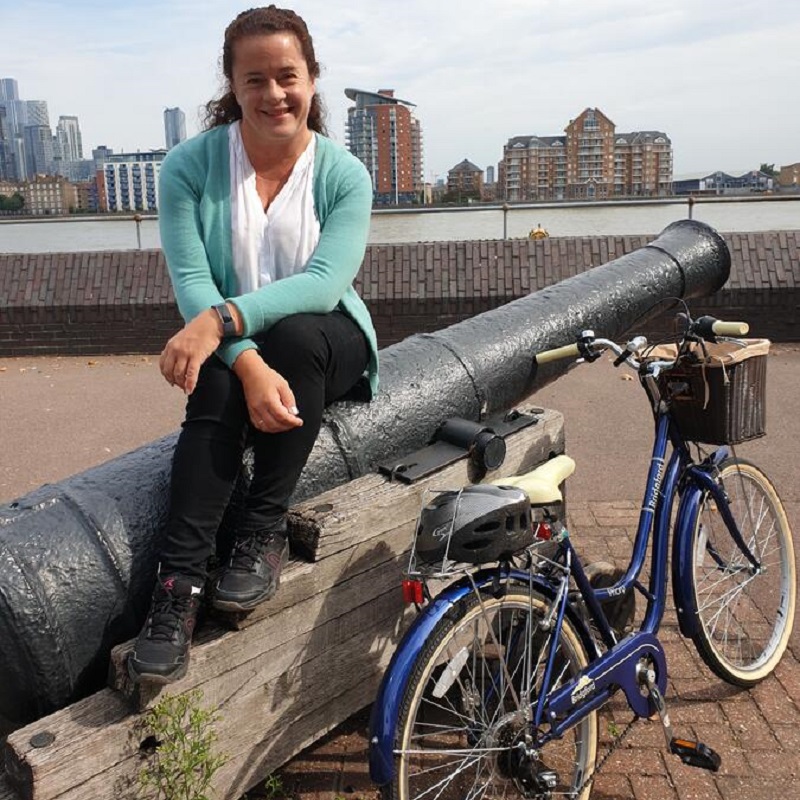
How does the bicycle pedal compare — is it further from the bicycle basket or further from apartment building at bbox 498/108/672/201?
apartment building at bbox 498/108/672/201

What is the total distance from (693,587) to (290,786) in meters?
1.39

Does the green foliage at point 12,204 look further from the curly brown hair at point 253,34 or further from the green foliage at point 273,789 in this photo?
the green foliage at point 273,789

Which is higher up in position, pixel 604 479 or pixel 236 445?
pixel 236 445

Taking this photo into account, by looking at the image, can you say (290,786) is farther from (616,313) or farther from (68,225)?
(68,225)

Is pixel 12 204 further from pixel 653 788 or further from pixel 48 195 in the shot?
pixel 653 788

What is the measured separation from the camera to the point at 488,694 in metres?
2.46

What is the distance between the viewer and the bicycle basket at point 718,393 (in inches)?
114

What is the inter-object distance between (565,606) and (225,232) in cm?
135

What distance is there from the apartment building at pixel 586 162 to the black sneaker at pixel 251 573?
5337 centimetres

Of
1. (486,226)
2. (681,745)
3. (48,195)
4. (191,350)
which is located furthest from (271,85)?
(48,195)

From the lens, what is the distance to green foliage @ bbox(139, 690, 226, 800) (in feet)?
7.06

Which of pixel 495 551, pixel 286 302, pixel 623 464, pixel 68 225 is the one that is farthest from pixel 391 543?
pixel 68 225

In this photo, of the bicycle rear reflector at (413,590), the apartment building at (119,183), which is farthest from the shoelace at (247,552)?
the apartment building at (119,183)

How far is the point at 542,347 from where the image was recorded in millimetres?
3598
